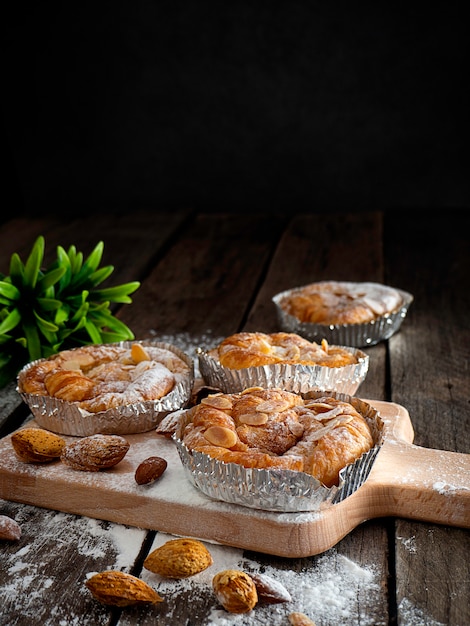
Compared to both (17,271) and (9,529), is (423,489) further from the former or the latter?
(17,271)

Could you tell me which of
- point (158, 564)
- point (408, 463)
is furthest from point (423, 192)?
point (158, 564)

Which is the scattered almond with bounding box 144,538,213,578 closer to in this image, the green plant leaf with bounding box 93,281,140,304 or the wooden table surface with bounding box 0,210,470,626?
the wooden table surface with bounding box 0,210,470,626

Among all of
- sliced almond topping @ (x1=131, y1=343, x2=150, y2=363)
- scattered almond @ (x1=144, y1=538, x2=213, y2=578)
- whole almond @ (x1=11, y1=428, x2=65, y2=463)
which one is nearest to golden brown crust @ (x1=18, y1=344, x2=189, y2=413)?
sliced almond topping @ (x1=131, y1=343, x2=150, y2=363)

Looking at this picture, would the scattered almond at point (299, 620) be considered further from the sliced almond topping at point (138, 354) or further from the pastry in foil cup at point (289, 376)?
the sliced almond topping at point (138, 354)

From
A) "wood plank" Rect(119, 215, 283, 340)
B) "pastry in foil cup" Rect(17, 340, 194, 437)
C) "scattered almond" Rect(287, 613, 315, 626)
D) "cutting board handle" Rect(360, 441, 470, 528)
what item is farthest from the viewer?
"wood plank" Rect(119, 215, 283, 340)

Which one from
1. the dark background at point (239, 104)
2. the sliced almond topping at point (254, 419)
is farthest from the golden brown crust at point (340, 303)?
the dark background at point (239, 104)

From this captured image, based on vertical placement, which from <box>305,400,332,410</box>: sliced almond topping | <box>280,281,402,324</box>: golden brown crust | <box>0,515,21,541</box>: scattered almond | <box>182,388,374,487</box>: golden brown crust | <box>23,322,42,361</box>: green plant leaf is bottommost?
<box>280,281,402,324</box>: golden brown crust
